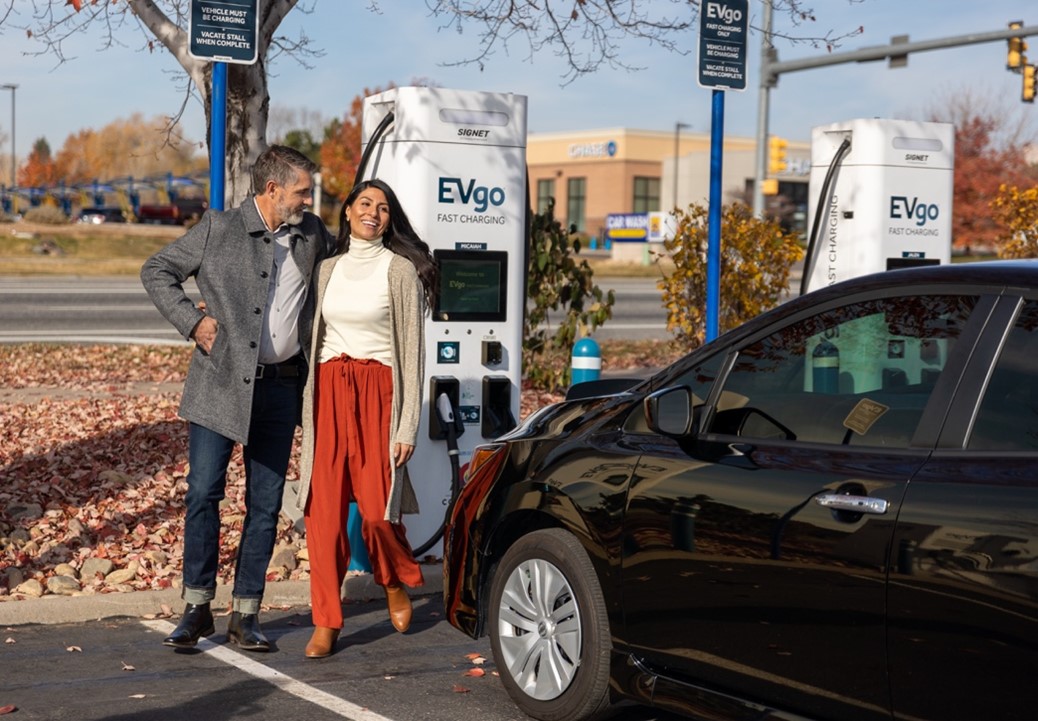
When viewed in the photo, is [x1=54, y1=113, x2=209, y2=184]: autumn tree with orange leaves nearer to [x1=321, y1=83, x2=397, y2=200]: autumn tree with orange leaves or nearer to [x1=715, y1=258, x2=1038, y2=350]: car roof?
[x1=321, y1=83, x2=397, y2=200]: autumn tree with orange leaves

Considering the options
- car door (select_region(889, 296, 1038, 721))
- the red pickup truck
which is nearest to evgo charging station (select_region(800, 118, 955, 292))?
car door (select_region(889, 296, 1038, 721))

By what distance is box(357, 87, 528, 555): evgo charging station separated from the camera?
704 cm

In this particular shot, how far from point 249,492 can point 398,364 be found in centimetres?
82

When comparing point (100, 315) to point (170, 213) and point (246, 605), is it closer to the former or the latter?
point (246, 605)

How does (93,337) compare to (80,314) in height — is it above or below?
below

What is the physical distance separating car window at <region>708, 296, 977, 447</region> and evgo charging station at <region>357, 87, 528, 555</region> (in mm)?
2655

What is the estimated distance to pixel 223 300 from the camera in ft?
18.8

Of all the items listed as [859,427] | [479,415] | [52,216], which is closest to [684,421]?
A: [859,427]

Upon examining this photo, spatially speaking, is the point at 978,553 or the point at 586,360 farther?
the point at 586,360

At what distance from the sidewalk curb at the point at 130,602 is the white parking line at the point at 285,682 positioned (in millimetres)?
219

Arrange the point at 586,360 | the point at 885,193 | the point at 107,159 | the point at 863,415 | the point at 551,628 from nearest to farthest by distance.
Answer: the point at 863,415 → the point at 551,628 → the point at 586,360 → the point at 885,193 → the point at 107,159

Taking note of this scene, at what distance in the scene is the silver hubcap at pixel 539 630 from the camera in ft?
15.9

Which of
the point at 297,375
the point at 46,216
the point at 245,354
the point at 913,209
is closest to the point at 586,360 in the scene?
the point at 297,375

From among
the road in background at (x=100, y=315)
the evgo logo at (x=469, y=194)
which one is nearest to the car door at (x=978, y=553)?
the evgo logo at (x=469, y=194)
